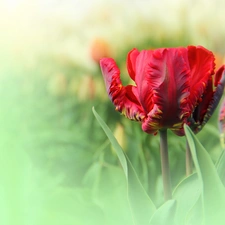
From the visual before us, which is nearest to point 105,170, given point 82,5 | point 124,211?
point 124,211

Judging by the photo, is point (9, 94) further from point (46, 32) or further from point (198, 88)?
point (198, 88)

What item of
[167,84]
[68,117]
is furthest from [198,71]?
[68,117]

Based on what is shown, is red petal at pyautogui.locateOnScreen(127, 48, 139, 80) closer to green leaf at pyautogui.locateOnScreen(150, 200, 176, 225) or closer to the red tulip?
the red tulip

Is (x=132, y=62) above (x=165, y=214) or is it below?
above

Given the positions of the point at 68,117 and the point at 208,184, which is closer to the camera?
the point at 208,184

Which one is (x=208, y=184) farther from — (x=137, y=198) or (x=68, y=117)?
(x=68, y=117)

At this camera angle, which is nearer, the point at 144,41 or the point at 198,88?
the point at 198,88

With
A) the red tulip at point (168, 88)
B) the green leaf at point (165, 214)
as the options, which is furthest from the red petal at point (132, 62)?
the green leaf at point (165, 214)

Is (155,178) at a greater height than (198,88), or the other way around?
(198,88)
